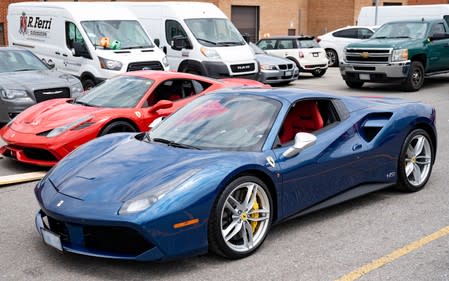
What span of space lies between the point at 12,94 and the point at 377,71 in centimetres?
958

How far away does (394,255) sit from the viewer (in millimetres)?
4625

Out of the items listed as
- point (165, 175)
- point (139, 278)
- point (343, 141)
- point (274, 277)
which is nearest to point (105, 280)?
point (139, 278)

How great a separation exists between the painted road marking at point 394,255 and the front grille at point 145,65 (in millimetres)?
9793

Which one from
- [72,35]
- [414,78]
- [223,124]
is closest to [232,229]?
[223,124]

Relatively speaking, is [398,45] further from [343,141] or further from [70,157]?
[70,157]

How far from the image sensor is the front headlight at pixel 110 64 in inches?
540

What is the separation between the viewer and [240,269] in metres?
4.36

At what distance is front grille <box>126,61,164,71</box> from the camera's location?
13.9 metres

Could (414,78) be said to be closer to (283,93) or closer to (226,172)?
(283,93)

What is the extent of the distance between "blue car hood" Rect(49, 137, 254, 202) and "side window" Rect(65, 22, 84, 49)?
9829 millimetres

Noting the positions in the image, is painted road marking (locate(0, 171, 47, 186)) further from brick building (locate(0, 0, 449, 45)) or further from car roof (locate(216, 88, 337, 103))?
brick building (locate(0, 0, 449, 45))

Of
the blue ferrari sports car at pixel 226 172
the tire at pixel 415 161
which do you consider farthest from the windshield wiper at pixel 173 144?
the tire at pixel 415 161

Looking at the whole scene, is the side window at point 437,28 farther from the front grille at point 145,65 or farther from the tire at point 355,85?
the front grille at point 145,65

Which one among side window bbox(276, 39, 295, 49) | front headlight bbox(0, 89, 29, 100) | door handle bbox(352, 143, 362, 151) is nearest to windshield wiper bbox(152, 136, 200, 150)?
door handle bbox(352, 143, 362, 151)
